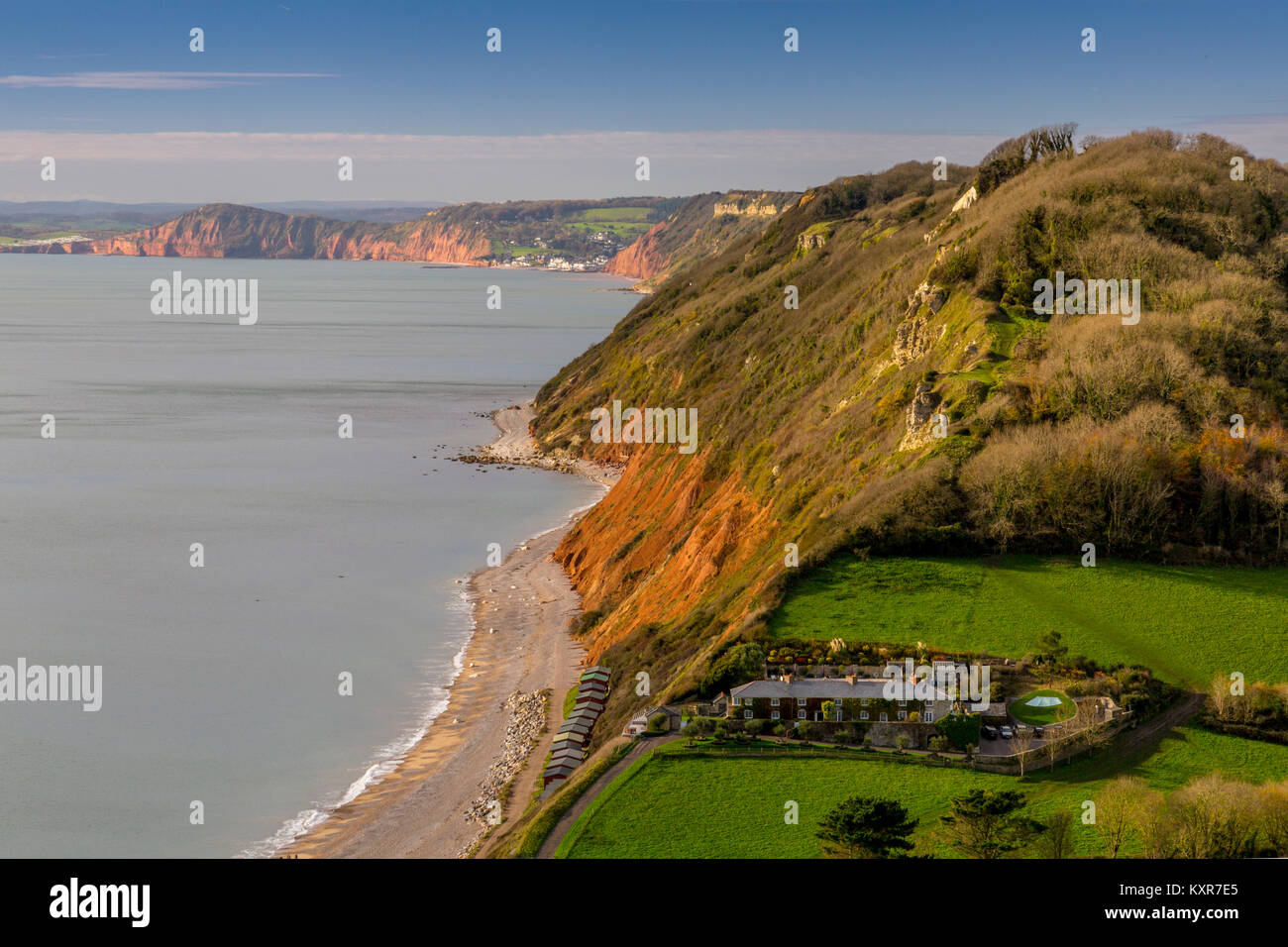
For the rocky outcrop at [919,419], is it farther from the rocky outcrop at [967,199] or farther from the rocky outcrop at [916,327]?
the rocky outcrop at [967,199]

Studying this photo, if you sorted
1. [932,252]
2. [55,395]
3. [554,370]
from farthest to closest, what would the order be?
[554,370] < [55,395] < [932,252]

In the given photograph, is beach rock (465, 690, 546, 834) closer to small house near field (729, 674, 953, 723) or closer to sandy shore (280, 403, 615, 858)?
sandy shore (280, 403, 615, 858)

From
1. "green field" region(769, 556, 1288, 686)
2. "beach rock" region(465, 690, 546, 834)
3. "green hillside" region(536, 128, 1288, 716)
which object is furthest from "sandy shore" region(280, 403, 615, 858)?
"green field" region(769, 556, 1288, 686)

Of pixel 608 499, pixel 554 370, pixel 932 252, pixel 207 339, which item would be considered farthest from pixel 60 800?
pixel 207 339

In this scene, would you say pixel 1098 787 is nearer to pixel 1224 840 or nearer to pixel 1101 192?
pixel 1224 840

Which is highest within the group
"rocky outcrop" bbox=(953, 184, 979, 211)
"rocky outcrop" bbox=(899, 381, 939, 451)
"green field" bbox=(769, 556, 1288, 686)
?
"rocky outcrop" bbox=(953, 184, 979, 211)

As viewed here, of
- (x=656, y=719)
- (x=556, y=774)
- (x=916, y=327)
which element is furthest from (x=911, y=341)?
(x=556, y=774)
